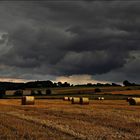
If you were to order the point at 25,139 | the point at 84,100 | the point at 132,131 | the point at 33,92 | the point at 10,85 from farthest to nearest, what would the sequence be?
the point at 10,85, the point at 33,92, the point at 84,100, the point at 132,131, the point at 25,139

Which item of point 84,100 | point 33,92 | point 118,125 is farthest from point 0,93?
point 118,125

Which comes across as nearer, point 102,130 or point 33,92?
point 102,130

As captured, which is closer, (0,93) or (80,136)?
(80,136)

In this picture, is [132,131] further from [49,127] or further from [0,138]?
[0,138]

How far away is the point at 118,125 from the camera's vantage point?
53.5ft

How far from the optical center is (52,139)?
12211mm

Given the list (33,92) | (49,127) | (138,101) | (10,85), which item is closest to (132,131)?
(49,127)

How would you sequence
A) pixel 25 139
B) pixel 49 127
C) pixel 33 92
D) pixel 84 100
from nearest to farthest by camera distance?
1. pixel 25 139
2. pixel 49 127
3. pixel 84 100
4. pixel 33 92

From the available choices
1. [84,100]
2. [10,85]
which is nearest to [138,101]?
[84,100]

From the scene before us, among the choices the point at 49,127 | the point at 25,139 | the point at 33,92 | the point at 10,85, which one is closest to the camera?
the point at 25,139

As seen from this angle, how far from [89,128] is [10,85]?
98046 millimetres

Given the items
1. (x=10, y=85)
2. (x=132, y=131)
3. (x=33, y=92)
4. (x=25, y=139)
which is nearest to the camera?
(x=25, y=139)

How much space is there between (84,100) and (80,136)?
1189 inches

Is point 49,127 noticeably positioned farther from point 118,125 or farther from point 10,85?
point 10,85
